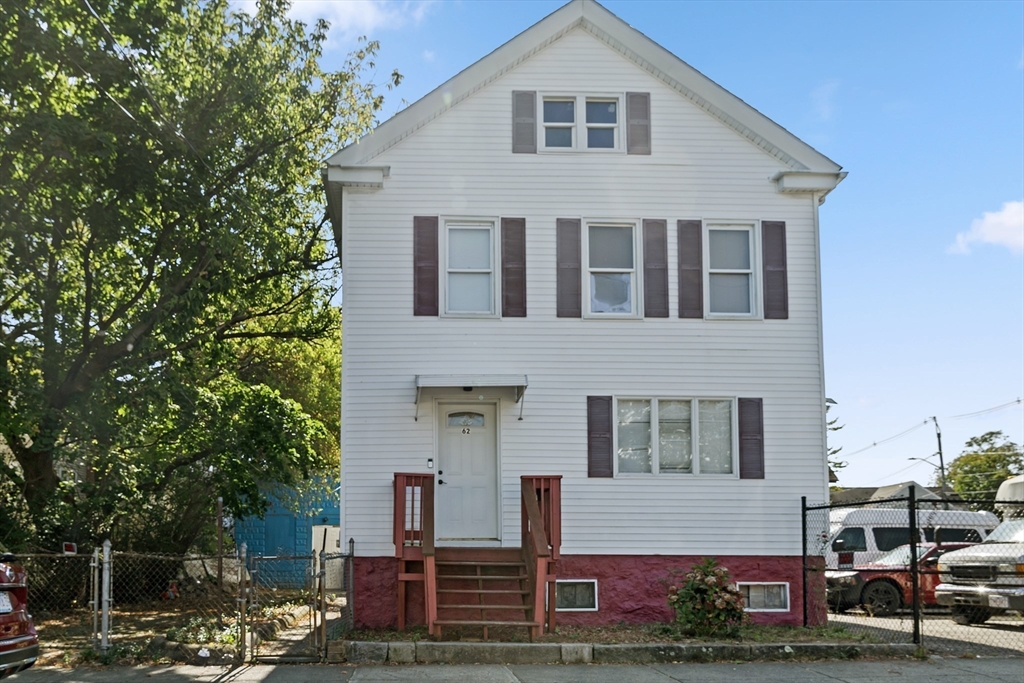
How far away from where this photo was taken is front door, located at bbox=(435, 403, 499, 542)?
15625mm

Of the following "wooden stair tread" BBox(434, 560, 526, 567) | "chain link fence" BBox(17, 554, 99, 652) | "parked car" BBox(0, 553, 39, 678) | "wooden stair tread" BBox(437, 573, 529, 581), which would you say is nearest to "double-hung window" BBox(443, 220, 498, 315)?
"wooden stair tread" BBox(434, 560, 526, 567)

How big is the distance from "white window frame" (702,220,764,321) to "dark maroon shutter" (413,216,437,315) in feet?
Answer: 13.7

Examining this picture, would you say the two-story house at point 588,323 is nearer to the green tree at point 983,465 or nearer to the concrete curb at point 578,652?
the concrete curb at point 578,652

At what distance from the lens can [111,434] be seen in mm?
17281

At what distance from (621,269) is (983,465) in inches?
1956

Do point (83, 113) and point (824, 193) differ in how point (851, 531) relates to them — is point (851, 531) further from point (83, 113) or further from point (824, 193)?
point (83, 113)

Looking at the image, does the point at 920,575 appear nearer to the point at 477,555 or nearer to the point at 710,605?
the point at 710,605

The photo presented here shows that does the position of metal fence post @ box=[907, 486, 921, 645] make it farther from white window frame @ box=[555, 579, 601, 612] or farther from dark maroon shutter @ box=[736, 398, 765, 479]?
white window frame @ box=[555, 579, 601, 612]

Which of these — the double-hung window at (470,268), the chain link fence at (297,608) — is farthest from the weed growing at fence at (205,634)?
the double-hung window at (470,268)

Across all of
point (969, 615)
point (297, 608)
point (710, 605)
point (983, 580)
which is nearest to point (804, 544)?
point (710, 605)

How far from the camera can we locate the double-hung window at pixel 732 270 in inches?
643

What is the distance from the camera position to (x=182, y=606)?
20.8 metres

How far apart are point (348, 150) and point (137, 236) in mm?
4796

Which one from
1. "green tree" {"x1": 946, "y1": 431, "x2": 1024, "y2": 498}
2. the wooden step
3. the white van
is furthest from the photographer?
"green tree" {"x1": 946, "y1": 431, "x2": 1024, "y2": 498}
